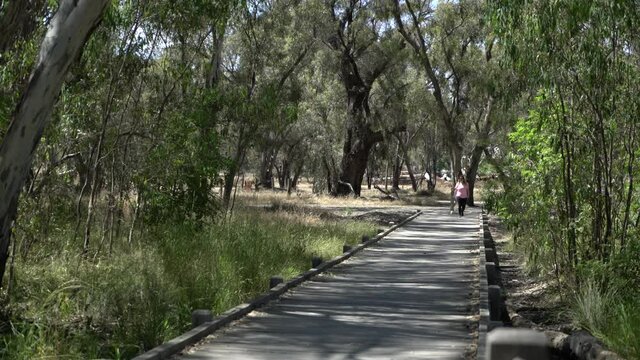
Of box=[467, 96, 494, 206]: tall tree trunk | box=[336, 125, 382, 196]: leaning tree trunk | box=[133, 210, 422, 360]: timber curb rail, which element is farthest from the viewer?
box=[336, 125, 382, 196]: leaning tree trunk

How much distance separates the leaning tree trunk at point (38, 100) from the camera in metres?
8.03

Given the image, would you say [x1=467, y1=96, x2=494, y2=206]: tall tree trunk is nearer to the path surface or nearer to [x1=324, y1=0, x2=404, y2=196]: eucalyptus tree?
[x1=324, y1=0, x2=404, y2=196]: eucalyptus tree

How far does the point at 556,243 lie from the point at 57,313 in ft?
24.7

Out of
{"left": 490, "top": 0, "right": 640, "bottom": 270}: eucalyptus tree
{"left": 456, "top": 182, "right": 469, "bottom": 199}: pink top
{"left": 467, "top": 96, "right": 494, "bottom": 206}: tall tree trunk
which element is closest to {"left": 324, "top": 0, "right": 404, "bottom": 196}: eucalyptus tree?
{"left": 467, "top": 96, "right": 494, "bottom": 206}: tall tree trunk

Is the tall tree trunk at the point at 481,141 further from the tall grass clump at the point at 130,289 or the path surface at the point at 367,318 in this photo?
the tall grass clump at the point at 130,289

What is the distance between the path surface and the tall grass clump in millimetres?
756

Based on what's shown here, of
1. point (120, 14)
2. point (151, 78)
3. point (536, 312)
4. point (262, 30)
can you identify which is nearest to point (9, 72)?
point (120, 14)

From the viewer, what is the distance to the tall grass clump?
8281 millimetres

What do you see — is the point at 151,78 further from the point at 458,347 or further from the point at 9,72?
the point at 458,347

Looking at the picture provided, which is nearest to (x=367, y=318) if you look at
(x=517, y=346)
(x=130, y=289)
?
(x=130, y=289)

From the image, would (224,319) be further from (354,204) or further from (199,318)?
(354,204)

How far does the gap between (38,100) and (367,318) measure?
471 centimetres

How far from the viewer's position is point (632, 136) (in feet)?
36.9

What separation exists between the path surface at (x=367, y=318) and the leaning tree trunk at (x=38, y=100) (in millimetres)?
2356
